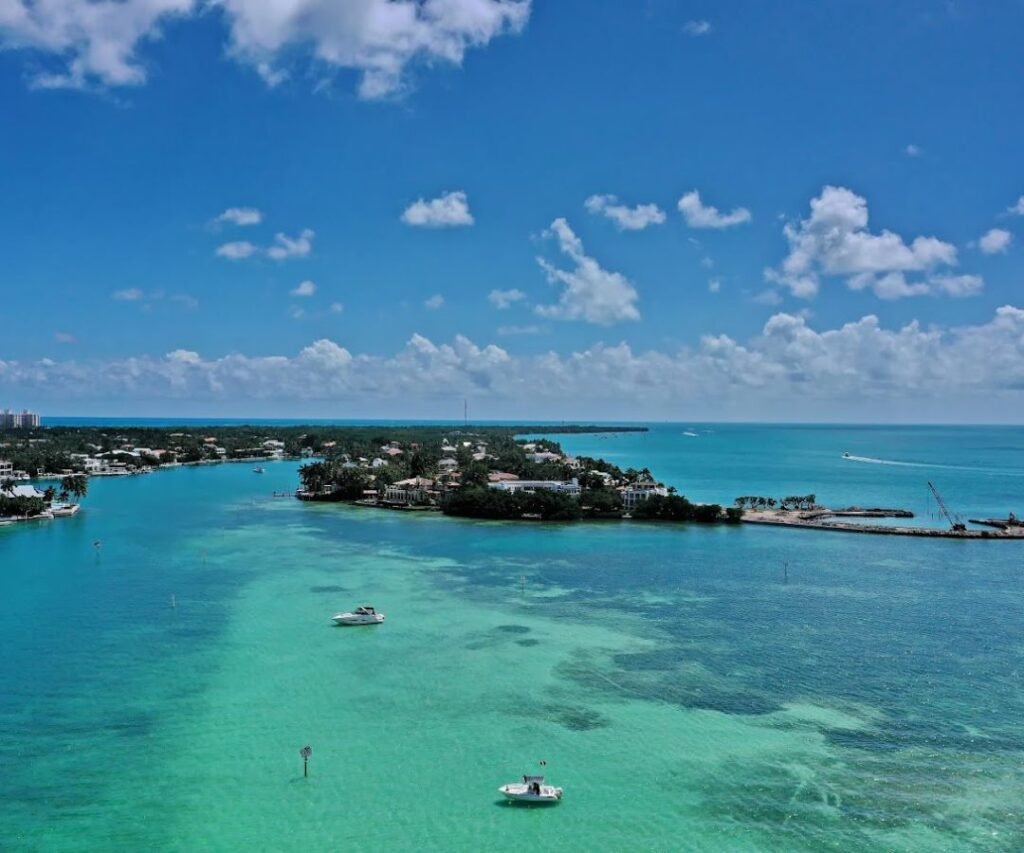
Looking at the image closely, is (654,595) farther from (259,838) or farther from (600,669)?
(259,838)

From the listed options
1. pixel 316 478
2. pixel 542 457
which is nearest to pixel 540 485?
pixel 316 478

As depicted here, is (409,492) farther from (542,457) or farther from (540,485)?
(542,457)

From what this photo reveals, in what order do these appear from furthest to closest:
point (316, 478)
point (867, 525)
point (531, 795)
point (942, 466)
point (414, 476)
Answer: point (942, 466) → point (414, 476) → point (316, 478) → point (867, 525) → point (531, 795)

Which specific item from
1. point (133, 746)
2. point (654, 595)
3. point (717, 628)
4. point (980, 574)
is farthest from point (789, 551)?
point (133, 746)

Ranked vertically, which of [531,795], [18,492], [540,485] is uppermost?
[540,485]

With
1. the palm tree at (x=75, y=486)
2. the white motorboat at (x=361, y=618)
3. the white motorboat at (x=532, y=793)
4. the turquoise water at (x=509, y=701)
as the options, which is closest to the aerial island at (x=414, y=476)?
the palm tree at (x=75, y=486)

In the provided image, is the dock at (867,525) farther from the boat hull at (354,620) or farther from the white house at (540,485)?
the boat hull at (354,620)

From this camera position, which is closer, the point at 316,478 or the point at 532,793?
the point at 532,793
